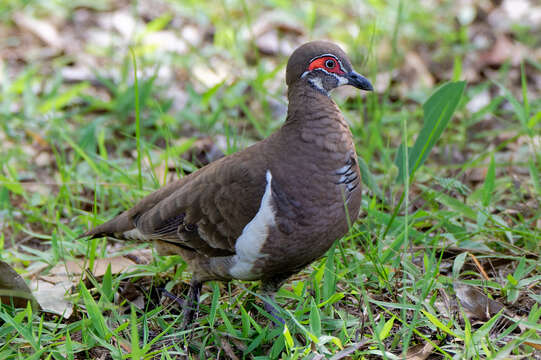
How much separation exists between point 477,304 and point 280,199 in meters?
0.97

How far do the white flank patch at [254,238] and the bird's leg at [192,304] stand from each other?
0.31 meters

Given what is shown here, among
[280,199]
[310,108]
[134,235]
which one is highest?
[310,108]

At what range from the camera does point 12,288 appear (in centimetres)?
298

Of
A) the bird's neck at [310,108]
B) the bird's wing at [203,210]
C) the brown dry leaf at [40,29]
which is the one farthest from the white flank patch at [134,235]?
the brown dry leaf at [40,29]

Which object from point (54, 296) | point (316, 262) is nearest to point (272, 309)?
point (316, 262)

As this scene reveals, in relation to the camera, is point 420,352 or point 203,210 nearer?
point 420,352

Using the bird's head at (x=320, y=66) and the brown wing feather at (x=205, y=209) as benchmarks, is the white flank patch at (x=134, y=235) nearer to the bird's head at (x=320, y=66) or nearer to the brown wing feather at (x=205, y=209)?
the brown wing feather at (x=205, y=209)

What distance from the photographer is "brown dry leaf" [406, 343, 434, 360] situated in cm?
261

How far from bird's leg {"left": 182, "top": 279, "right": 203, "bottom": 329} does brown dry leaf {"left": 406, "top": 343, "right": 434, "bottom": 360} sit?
923mm

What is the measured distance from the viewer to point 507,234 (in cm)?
332

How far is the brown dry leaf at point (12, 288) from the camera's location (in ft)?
9.68

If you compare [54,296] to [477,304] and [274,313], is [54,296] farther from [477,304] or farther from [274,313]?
[477,304]

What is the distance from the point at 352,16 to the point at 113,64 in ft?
7.21

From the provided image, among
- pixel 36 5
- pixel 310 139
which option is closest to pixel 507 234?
pixel 310 139
